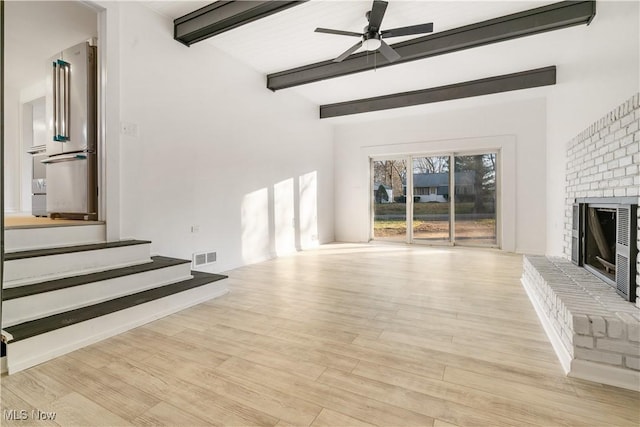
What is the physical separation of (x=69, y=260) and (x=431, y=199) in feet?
19.9

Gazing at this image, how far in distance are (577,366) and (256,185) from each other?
421 centimetres

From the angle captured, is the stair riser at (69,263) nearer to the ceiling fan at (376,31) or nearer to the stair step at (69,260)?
the stair step at (69,260)

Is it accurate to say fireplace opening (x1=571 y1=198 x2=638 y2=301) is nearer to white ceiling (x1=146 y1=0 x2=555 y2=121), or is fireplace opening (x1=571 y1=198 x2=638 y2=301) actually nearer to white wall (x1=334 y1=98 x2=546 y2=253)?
white ceiling (x1=146 y1=0 x2=555 y2=121)

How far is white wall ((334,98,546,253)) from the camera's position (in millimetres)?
5531

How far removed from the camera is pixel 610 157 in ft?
7.72

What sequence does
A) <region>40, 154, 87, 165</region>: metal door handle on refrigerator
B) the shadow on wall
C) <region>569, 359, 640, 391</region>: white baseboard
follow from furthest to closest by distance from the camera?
the shadow on wall → <region>40, 154, 87, 165</region>: metal door handle on refrigerator → <region>569, 359, 640, 391</region>: white baseboard

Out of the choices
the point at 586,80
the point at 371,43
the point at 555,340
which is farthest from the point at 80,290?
the point at 586,80

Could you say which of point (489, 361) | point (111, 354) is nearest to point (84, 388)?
point (111, 354)

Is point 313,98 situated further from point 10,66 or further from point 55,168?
point 10,66

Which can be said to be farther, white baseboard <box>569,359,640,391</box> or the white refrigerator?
the white refrigerator

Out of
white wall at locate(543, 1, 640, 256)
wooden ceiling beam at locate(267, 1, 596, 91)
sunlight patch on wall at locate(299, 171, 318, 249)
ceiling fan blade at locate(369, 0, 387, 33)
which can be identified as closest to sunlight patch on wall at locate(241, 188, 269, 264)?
sunlight patch on wall at locate(299, 171, 318, 249)

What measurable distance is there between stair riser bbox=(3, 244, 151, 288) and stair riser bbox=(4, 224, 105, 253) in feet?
1.00

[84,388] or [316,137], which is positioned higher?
[316,137]

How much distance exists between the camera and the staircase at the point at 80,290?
1.92 m
